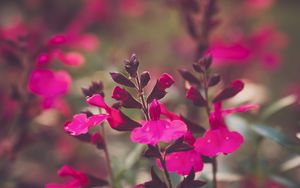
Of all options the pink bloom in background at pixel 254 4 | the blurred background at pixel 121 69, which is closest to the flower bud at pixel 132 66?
the blurred background at pixel 121 69

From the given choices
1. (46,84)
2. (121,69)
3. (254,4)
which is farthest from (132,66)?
(254,4)

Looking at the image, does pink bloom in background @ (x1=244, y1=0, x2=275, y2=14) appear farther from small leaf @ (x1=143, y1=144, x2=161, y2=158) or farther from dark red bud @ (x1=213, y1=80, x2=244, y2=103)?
small leaf @ (x1=143, y1=144, x2=161, y2=158)

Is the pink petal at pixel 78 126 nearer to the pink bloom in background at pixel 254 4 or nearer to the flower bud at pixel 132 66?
the flower bud at pixel 132 66

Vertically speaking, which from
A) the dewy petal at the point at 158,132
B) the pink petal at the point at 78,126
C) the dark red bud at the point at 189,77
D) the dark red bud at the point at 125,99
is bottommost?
the dewy petal at the point at 158,132

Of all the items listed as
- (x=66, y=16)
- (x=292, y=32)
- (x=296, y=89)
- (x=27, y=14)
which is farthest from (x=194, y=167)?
(x=292, y=32)

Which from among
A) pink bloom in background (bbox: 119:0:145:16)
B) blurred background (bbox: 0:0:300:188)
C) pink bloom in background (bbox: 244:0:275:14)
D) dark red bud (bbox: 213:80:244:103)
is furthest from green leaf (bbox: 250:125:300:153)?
pink bloom in background (bbox: 119:0:145:16)

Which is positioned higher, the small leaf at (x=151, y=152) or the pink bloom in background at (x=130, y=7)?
the pink bloom in background at (x=130, y=7)

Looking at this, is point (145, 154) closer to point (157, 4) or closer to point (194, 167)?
point (194, 167)
